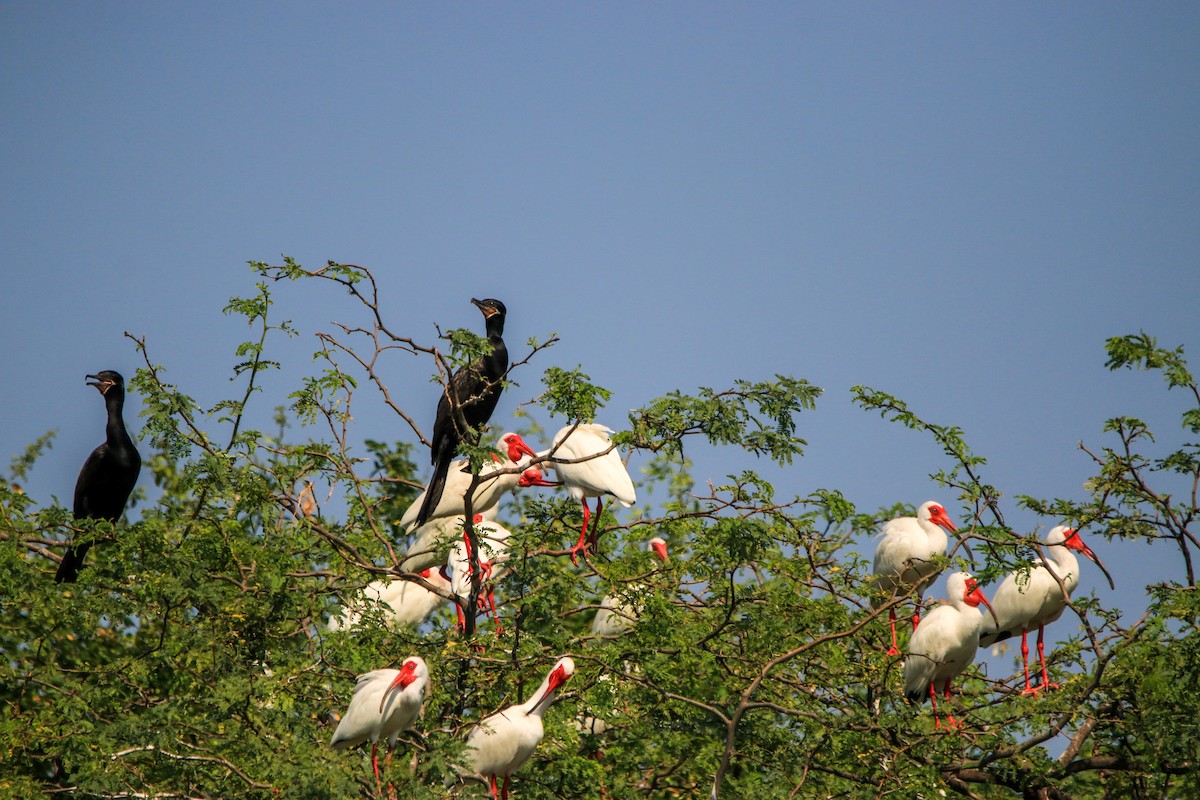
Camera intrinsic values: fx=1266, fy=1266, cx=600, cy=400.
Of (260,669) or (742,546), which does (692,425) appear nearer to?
(742,546)

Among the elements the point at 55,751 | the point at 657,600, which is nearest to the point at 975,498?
the point at 657,600

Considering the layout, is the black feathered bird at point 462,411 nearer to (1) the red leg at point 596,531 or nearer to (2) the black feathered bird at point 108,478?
(1) the red leg at point 596,531

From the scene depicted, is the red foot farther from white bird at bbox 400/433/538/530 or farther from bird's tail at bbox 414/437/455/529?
white bird at bbox 400/433/538/530

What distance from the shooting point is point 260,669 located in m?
6.16

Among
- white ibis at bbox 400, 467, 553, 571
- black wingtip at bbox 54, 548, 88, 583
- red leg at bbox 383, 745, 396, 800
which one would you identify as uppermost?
white ibis at bbox 400, 467, 553, 571

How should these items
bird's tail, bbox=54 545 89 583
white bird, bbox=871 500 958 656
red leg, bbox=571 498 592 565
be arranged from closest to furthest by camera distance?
1. red leg, bbox=571 498 592 565
2. bird's tail, bbox=54 545 89 583
3. white bird, bbox=871 500 958 656

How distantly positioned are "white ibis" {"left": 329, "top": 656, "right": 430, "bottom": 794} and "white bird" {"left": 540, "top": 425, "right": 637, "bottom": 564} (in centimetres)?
143

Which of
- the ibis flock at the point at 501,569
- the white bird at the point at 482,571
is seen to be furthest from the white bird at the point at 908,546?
the white bird at the point at 482,571

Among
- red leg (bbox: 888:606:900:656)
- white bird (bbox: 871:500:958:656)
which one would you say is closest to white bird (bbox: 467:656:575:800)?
red leg (bbox: 888:606:900:656)

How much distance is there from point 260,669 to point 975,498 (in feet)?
11.7

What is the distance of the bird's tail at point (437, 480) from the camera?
7.49 meters

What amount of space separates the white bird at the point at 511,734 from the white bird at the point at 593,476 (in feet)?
3.44

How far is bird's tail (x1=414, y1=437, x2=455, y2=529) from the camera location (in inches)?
295

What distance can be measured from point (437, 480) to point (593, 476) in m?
0.95
